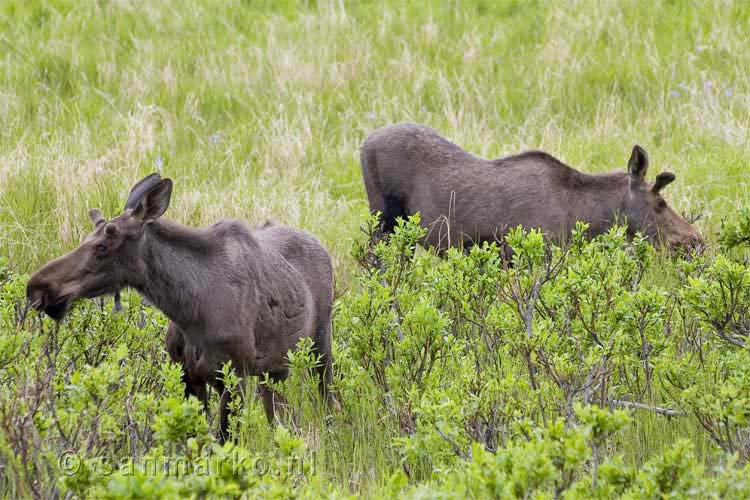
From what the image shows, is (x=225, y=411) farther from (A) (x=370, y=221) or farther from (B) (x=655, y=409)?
(B) (x=655, y=409)

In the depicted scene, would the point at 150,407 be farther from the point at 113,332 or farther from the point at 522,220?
the point at 522,220

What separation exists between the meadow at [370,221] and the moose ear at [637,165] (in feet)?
2.76

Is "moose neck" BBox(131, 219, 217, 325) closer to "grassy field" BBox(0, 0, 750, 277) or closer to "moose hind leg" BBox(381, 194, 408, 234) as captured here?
"grassy field" BBox(0, 0, 750, 277)

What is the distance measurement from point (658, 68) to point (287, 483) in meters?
9.80

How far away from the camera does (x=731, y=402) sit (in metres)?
4.56

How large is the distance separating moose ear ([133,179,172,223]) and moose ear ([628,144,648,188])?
4176 millimetres

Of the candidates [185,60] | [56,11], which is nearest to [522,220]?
[185,60]

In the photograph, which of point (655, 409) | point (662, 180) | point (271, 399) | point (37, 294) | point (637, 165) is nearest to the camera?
point (37, 294)

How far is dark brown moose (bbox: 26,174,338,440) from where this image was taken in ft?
18.2

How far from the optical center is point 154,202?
18.8ft

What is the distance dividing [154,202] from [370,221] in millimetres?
1453

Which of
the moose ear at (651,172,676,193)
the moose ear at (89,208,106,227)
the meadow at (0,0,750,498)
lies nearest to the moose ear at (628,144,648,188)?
the moose ear at (651,172,676,193)

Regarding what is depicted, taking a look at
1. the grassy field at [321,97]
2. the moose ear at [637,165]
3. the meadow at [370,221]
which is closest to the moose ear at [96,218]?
the meadow at [370,221]

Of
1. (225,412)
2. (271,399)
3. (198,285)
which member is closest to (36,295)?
(198,285)
